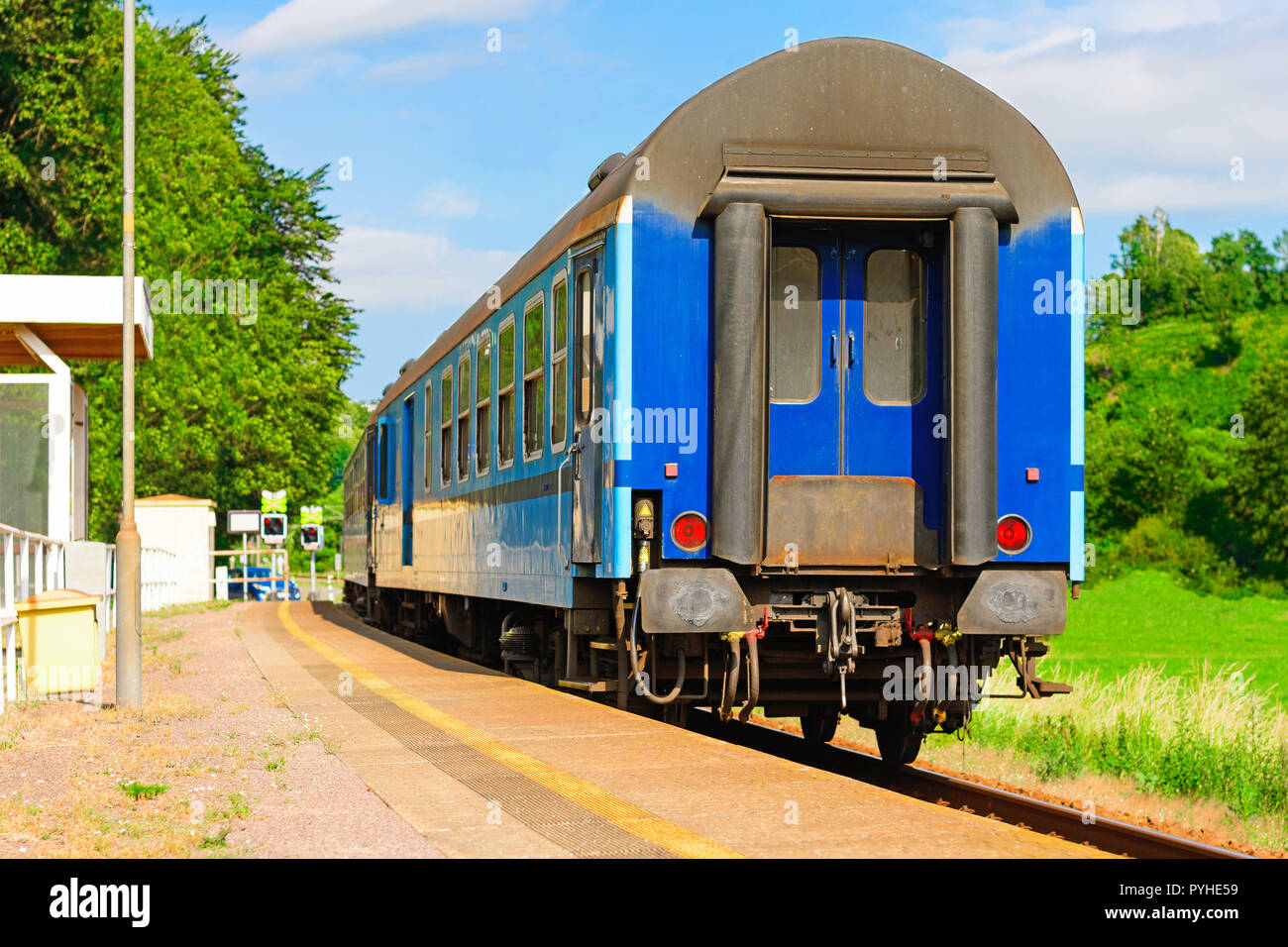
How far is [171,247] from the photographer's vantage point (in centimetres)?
4291

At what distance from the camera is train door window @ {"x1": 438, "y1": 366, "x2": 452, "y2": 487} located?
627 inches

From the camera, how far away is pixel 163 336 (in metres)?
44.1

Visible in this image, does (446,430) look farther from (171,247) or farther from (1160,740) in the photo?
(171,247)

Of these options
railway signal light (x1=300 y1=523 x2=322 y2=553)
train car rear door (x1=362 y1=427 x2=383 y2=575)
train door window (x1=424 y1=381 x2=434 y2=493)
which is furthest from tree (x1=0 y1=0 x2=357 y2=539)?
train door window (x1=424 y1=381 x2=434 y2=493)

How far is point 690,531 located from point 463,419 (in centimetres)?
642

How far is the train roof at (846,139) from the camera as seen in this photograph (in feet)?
30.1

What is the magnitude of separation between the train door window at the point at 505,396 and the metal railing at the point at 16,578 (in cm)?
404

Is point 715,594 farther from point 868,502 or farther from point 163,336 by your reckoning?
point 163,336

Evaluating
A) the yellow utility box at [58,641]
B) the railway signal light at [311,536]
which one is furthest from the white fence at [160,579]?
the yellow utility box at [58,641]

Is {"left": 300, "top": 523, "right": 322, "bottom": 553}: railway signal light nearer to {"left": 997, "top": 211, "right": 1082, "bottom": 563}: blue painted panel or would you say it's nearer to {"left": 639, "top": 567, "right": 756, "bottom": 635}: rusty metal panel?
{"left": 639, "top": 567, "right": 756, "bottom": 635}: rusty metal panel

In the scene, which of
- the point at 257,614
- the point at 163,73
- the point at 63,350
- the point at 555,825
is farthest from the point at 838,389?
the point at 163,73

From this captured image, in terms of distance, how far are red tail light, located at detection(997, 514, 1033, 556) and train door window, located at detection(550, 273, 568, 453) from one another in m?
2.98

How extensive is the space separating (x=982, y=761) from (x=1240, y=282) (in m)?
95.4

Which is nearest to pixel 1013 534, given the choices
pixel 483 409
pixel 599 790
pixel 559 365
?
pixel 599 790
